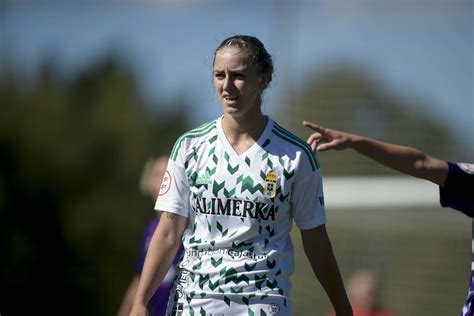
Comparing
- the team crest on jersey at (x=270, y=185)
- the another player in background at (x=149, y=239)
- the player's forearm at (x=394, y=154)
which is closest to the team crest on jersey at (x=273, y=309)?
the team crest on jersey at (x=270, y=185)

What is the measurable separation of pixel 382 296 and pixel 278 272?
5.02 meters

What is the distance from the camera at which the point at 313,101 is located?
9734mm

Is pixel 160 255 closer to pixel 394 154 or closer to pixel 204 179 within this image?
pixel 204 179

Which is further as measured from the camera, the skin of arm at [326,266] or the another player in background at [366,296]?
the another player in background at [366,296]

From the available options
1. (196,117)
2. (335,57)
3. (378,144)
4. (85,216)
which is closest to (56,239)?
(85,216)

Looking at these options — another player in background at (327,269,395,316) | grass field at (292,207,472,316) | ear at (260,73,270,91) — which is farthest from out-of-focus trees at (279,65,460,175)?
ear at (260,73,270,91)

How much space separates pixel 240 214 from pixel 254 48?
73 centimetres

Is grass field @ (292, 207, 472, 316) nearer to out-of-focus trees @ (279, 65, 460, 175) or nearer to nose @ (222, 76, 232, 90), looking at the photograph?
out-of-focus trees @ (279, 65, 460, 175)

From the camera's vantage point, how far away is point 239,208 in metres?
4.38

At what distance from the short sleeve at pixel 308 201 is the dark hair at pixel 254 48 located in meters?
0.51

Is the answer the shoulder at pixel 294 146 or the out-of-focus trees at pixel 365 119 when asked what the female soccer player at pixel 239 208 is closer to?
the shoulder at pixel 294 146

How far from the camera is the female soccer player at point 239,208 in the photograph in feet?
14.3

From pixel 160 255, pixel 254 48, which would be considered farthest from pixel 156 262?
pixel 254 48

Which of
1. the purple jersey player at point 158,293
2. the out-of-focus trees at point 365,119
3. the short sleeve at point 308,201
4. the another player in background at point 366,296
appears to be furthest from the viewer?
the out-of-focus trees at point 365,119
